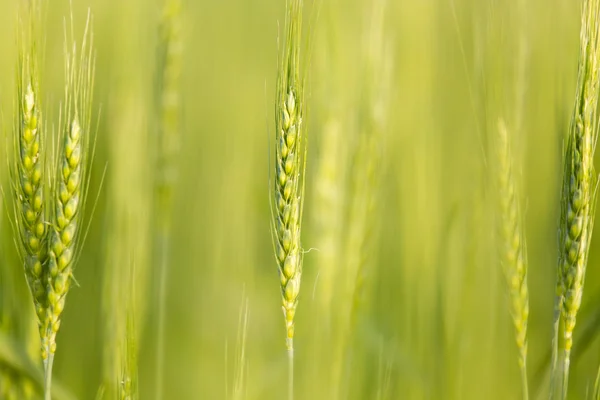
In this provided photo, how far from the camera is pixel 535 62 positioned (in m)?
1.55

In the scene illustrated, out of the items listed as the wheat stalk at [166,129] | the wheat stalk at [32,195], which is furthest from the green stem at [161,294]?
the wheat stalk at [32,195]

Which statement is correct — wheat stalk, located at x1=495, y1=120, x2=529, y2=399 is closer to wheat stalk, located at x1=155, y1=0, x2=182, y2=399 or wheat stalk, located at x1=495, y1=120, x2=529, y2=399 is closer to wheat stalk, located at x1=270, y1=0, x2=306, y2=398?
wheat stalk, located at x1=270, y1=0, x2=306, y2=398

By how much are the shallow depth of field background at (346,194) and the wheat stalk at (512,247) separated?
9 centimetres

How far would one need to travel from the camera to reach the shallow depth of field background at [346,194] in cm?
117

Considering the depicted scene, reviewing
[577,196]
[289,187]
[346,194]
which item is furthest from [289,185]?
[577,196]

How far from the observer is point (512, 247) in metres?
1.02

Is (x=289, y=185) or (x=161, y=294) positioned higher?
(x=289, y=185)

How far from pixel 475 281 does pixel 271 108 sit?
0.59m

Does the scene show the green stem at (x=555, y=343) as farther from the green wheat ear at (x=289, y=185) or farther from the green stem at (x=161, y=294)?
the green stem at (x=161, y=294)


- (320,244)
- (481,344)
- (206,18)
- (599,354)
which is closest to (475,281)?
(481,344)

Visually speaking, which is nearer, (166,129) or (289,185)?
(289,185)

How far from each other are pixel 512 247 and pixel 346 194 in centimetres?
29

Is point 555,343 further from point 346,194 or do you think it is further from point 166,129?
point 166,129

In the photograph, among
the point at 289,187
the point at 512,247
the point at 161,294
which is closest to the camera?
the point at 289,187
